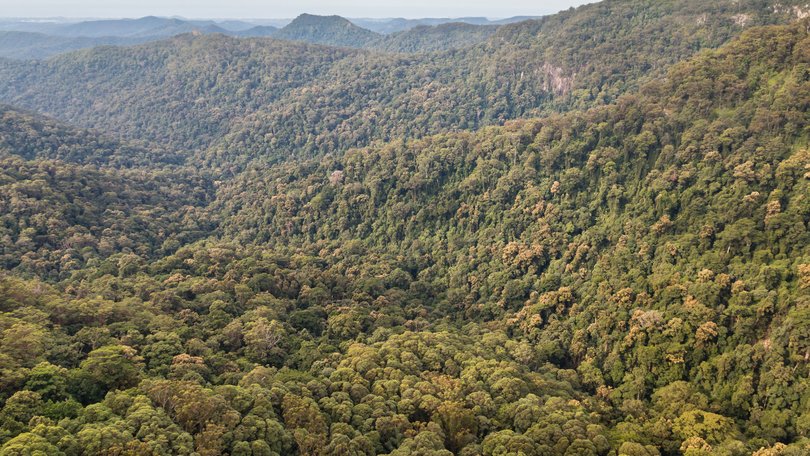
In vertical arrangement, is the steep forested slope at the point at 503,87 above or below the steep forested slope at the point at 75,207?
above

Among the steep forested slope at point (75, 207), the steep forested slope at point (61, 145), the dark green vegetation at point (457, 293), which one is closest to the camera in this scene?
the dark green vegetation at point (457, 293)

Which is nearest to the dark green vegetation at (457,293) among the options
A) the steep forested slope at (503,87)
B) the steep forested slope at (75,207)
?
the steep forested slope at (75,207)

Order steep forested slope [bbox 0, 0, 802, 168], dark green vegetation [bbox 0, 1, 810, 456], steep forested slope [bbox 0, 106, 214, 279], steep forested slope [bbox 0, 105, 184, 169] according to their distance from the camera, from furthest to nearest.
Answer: steep forested slope [bbox 0, 0, 802, 168], steep forested slope [bbox 0, 105, 184, 169], steep forested slope [bbox 0, 106, 214, 279], dark green vegetation [bbox 0, 1, 810, 456]

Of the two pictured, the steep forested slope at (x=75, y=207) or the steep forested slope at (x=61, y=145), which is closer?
the steep forested slope at (x=75, y=207)

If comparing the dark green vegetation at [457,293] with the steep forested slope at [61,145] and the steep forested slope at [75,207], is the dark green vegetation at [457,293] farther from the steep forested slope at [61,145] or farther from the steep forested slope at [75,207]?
the steep forested slope at [61,145]

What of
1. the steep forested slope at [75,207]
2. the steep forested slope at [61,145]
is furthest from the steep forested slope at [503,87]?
the steep forested slope at [75,207]

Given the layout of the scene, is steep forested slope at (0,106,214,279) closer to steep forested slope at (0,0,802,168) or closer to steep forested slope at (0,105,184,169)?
steep forested slope at (0,105,184,169)

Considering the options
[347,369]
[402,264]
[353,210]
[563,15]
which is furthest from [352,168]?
[563,15]

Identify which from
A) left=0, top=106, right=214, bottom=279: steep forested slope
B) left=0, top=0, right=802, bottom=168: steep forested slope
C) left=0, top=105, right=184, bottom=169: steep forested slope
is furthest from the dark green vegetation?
left=0, top=105, right=184, bottom=169: steep forested slope

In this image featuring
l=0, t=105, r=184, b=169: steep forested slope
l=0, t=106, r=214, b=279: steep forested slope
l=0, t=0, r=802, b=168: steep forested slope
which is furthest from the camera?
l=0, t=0, r=802, b=168: steep forested slope

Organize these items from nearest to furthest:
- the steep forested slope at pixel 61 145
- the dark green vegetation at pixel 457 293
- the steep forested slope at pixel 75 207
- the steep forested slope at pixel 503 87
A: the dark green vegetation at pixel 457 293 → the steep forested slope at pixel 75 207 → the steep forested slope at pixel 61 145 → the steep forested slope at pixel 503 87
